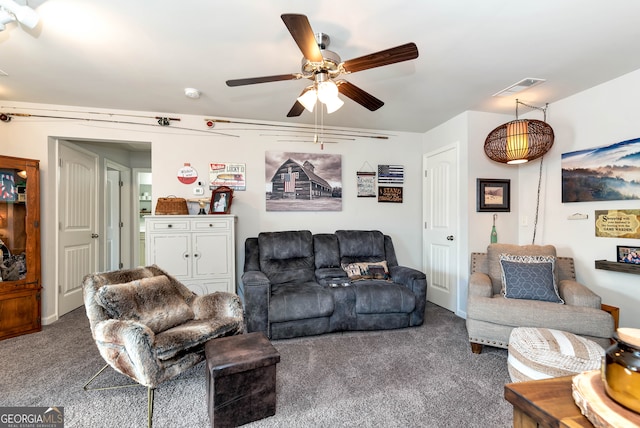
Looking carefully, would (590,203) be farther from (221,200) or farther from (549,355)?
(221,200)

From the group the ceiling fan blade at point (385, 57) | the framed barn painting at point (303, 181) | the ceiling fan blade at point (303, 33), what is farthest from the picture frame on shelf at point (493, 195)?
the ceiling fan blade at point (303, 33)

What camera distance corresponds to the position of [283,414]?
1774mm

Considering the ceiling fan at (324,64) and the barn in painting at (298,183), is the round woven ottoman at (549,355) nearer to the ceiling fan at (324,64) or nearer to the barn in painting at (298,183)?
the ceiling fan at (324,64)

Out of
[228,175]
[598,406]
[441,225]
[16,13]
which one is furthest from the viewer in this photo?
[441,225]

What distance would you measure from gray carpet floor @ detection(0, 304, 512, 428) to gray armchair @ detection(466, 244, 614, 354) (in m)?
0.23

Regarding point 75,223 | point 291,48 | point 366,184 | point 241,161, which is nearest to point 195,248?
point 241,161

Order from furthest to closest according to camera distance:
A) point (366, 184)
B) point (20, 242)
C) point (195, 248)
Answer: point (366, 184)
point (195, 248)
point (20, 242)

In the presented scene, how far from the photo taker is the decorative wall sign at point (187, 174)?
3.69m

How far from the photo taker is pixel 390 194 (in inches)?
170

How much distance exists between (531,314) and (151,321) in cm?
282

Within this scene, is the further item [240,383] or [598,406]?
[240,383]

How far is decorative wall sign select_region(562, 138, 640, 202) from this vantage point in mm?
2619

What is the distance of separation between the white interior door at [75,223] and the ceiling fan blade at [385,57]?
3.65 m

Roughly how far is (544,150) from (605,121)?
55 centimetres
